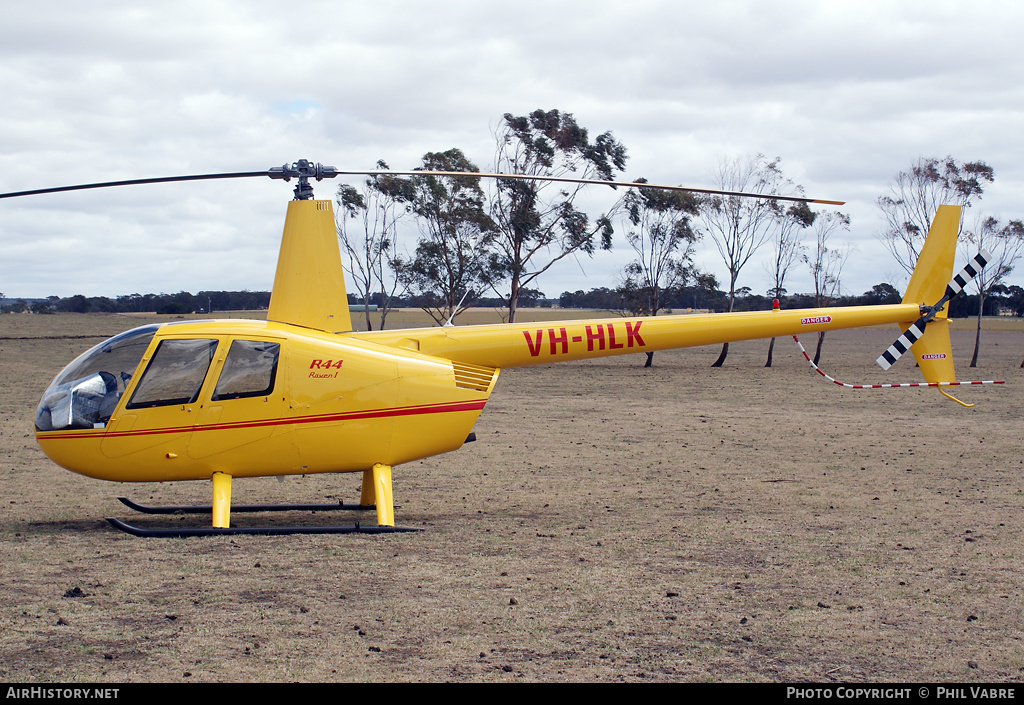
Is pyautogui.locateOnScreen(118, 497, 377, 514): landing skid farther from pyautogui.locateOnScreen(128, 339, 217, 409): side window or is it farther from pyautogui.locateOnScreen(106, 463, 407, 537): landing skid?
pyautogui.locateOnScreen(128, 339, 217, 409): side window

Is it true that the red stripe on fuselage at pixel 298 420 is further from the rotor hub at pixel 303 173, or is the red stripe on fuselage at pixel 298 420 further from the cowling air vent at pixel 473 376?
the rotor hub at pixel 303 173

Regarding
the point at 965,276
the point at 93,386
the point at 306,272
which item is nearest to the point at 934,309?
the point at 965,276

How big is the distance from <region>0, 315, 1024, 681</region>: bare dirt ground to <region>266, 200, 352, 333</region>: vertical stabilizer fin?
2.19 meters

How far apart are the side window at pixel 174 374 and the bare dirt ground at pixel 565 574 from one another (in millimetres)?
1319

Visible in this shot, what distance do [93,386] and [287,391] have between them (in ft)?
5.77

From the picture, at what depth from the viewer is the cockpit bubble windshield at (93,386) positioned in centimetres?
752

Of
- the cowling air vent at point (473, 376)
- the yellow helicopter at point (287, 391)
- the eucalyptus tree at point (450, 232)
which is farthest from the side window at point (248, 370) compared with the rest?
the eucalyptus tree at point (450, 232)

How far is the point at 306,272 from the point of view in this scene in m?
8.38

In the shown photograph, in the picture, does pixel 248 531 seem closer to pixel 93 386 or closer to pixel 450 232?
pixel 93 386

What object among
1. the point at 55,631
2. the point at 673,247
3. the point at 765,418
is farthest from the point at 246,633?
the point at 673,247

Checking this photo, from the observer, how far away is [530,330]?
29.7 feet

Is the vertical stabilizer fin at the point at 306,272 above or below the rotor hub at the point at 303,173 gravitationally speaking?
below
